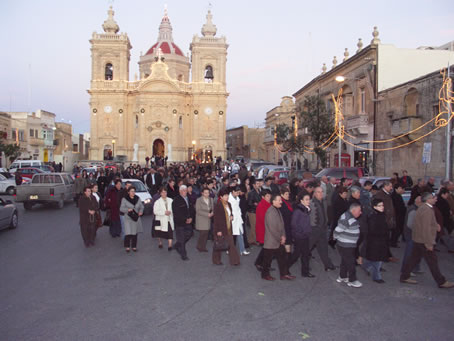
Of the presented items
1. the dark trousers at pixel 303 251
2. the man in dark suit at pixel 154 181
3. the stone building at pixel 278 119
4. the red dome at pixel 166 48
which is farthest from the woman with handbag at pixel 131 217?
the red dome at pixel 166 48

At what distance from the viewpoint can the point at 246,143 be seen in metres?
86.1

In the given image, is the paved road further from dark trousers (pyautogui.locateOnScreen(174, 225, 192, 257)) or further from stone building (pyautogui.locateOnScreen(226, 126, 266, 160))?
stone building (pyautogui.locateOnScreen(226, 126, 266, 160))

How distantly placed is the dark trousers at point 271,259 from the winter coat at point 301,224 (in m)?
0.38

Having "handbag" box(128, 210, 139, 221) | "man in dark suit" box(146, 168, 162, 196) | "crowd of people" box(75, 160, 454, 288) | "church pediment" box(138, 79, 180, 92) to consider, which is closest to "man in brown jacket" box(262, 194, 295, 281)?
"crowd of people" box(75, 160, 454, 288)

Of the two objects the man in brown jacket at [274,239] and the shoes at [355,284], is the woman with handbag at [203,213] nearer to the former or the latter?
the man in brown jacket at [274,239]

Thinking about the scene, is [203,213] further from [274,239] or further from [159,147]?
[159,147]

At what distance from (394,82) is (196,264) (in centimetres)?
2196

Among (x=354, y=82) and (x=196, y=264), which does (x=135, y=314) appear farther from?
(x=354, y=82)

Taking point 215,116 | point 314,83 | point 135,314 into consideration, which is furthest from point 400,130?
point 215,116

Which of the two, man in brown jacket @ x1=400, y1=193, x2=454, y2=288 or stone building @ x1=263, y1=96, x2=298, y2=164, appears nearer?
man in brown jacket @ x1=400, y1=193, x2=454, y2=288

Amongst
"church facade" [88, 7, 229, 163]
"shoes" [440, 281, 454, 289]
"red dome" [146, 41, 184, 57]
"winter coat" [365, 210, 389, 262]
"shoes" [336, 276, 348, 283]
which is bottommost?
"shoes" [336, 276, 348, 283]

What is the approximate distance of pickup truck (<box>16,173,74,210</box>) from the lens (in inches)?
648

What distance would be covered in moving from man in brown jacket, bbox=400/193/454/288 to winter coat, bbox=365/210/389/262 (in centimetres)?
47

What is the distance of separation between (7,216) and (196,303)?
27.3 ft
